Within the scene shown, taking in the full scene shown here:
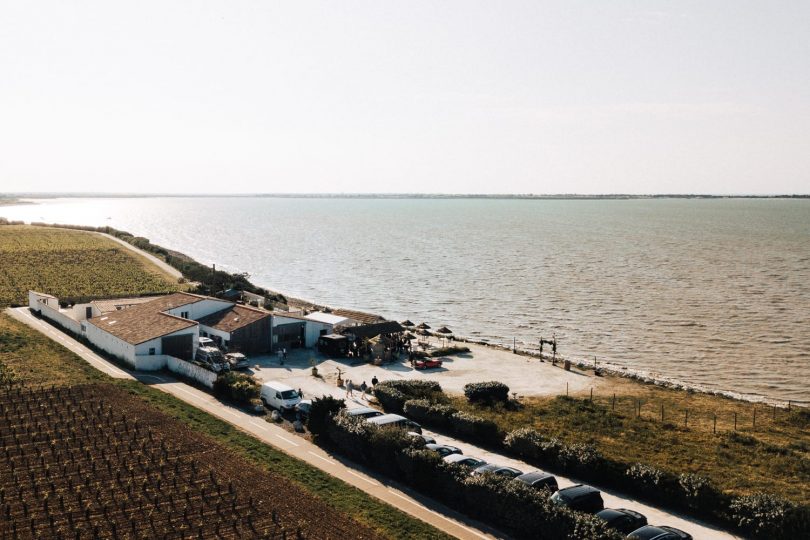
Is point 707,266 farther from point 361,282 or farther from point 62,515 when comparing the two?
point 62,515

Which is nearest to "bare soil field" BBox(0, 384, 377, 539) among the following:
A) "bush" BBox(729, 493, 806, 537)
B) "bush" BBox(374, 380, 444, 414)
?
"bush" BBox(374, 380, 444, 414)

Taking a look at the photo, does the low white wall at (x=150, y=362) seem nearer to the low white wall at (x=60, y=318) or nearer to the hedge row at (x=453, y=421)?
the low white wall at (x=60, y=318)

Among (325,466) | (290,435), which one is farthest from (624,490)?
(290,435)

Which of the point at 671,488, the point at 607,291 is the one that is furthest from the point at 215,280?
the point at 671,488

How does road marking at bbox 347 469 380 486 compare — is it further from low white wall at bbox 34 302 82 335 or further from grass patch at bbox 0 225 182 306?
grass patch at bbox 0 225 182 306

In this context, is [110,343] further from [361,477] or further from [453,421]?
[361,477]
